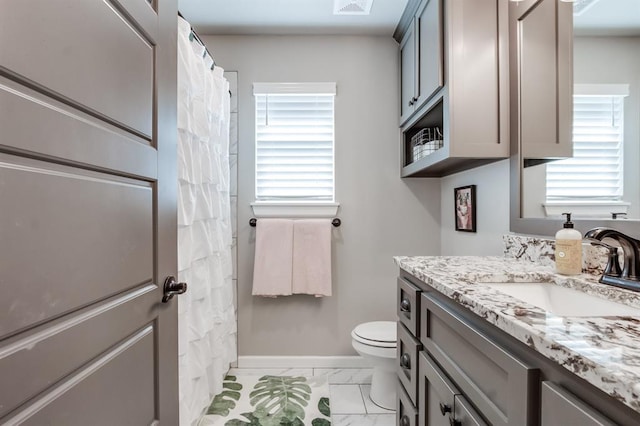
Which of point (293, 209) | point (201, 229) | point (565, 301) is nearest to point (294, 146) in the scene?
point (293, 209)

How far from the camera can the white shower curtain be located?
1392 mm

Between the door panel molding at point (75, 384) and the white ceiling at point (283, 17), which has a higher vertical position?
the white ceiling at point (283, 17)

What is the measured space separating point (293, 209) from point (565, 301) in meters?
1.66

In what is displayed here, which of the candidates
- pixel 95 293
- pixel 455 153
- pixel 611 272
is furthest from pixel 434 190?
pixel 95 293

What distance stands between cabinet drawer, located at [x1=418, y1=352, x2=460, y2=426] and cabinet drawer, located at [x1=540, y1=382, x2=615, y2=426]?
0.33 metres

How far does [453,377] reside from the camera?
859mm

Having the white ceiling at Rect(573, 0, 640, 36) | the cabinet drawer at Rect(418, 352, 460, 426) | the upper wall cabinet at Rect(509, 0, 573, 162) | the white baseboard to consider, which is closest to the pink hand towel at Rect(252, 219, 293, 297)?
the white baseboard

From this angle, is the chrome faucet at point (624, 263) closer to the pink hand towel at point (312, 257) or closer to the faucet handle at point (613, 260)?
the faucet handle at point (613, 260)

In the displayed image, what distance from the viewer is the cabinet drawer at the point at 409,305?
1.15m

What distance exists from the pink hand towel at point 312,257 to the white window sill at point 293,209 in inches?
3.0

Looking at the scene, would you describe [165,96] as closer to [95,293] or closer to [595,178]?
[95,293]

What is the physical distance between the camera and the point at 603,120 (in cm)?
102

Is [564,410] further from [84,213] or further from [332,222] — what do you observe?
[332,222]

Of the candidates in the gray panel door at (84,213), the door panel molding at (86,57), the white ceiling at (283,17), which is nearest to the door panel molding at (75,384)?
the gray panel door at (84,213)
